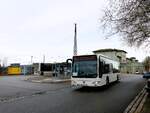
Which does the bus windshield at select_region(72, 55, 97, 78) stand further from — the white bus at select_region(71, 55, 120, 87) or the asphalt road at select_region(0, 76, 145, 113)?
the asphalt road at select_region(0, 76, 145, 113)

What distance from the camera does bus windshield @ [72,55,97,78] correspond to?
20.2 metres

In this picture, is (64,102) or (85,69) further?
(85,69)

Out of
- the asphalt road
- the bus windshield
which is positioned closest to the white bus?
the bus windshield

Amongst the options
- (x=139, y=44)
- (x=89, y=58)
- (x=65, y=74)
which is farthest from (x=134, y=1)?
(x=65, y=74)

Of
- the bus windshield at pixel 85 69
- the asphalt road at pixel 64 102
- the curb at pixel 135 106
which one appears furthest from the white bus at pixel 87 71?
the curb at pixel 135 106

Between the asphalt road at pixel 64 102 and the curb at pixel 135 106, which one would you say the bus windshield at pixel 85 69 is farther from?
the curb at pixel 135 106

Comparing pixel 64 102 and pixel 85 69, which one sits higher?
pixel 85 69

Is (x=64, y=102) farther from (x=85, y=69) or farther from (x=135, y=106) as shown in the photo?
(x=85, y=69)

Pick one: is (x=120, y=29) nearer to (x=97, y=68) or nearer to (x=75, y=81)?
(x=97, y=68)

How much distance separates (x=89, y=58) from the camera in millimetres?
20719

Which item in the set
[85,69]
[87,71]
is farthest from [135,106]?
[85,69]

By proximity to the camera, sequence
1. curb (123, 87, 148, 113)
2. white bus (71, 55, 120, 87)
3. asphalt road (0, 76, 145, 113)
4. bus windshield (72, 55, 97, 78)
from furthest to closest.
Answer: bus windshield (72, 55, 97, 78)
white bus (71, 55, 120, 87)
asphalt road (0, 76, 145, 113)
curb (123, 87, 148, 113)

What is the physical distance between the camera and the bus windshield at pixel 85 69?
20.2m

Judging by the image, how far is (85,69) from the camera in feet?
67.2
